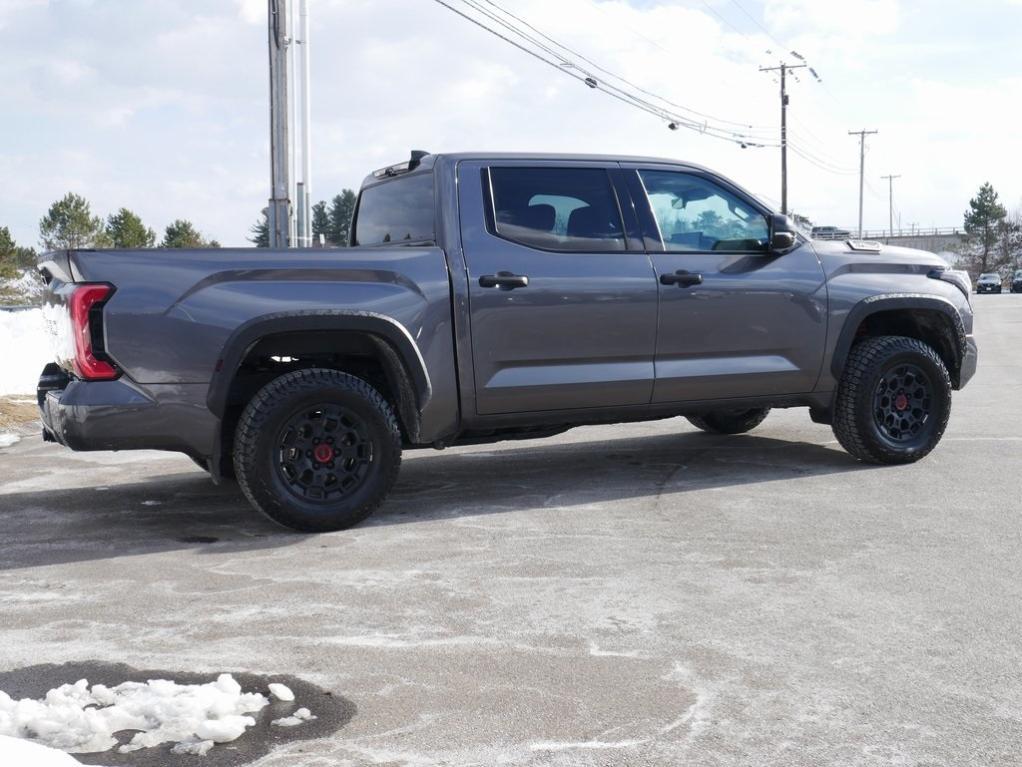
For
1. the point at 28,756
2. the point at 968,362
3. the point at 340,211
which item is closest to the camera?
the point at 28,756

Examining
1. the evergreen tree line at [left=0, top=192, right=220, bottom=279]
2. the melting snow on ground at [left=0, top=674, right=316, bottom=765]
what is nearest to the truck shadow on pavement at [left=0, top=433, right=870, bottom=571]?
the melting snow on ground at [left=0, top=674, right=316, bottom=765]

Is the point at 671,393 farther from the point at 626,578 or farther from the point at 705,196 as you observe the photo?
the point at 626,578

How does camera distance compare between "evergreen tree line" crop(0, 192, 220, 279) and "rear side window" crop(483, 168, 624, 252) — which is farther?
"evergreen tree line" crop(0, 192, 220, 279)

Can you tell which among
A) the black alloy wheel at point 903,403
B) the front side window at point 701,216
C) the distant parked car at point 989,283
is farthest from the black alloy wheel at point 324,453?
the distant parked car at point 989,283

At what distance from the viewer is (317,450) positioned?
573cm

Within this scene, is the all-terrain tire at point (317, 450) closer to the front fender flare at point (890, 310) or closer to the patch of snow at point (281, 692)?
the patch of snow at point (281, 692)

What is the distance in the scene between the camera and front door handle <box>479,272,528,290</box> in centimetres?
602

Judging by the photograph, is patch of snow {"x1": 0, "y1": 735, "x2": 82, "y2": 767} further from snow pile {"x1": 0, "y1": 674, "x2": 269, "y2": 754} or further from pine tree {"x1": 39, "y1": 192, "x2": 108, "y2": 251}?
pine tree {"x1": 39, "y1": 192, "x2": 108, "y2": 251}

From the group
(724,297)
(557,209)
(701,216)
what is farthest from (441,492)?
(701,216)

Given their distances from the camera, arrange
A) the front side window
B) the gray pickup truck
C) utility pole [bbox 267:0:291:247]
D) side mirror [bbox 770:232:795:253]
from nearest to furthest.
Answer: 1. the gray pickup truck
2. the front side window
3. side mirror [bbox 770:232:795:253]
4. utility pole [bbox 267:0:291:247]

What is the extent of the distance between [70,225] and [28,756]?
177 feet

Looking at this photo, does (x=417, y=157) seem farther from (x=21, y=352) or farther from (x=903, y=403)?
(x=21, y=352)

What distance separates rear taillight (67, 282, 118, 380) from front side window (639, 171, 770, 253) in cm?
319

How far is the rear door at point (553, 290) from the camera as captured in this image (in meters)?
6.07
